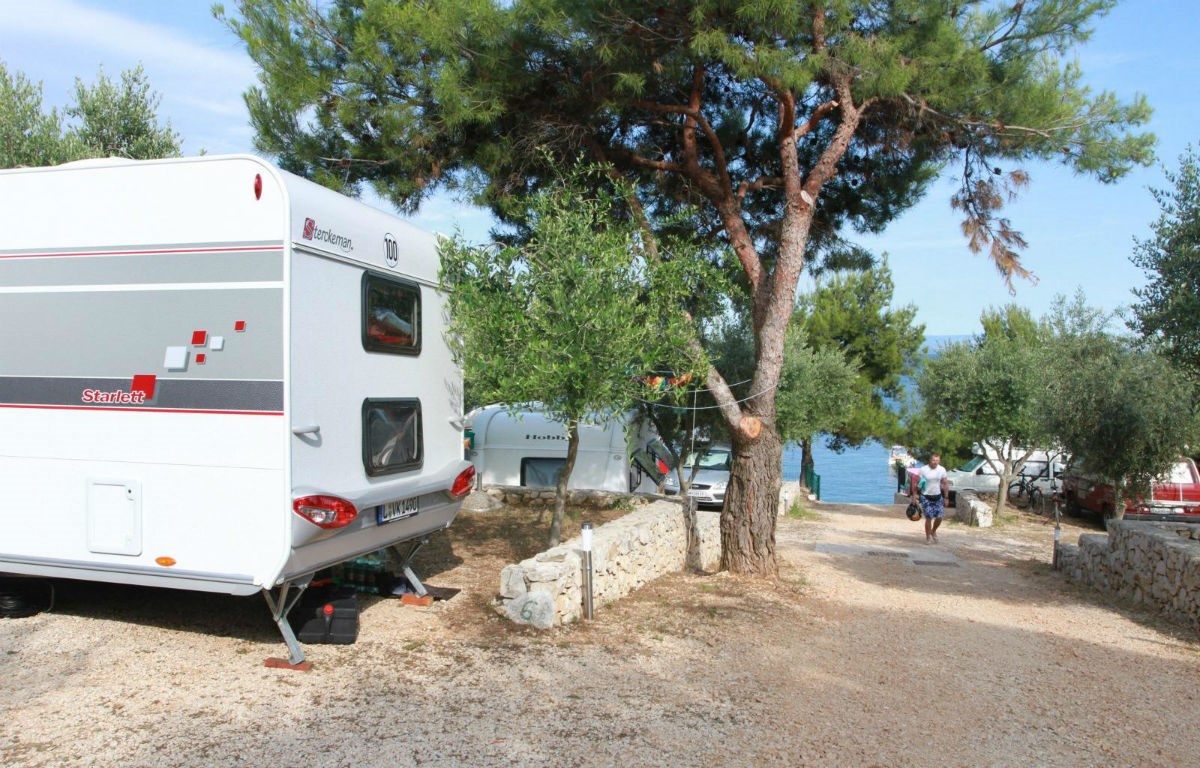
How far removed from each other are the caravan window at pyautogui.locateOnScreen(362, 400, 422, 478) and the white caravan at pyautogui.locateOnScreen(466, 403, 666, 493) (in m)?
6.85

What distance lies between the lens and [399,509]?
602 centimetres

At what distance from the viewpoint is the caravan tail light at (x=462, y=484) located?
6727 mm

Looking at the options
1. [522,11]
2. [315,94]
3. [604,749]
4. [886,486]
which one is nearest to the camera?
[604,749]

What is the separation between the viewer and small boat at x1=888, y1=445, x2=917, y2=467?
30.5 metres

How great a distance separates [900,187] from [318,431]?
7915 millimetres

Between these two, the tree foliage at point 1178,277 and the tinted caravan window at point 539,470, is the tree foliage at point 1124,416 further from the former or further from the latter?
the tinted caravan window at point 539,470

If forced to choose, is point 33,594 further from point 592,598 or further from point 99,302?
point 592,598

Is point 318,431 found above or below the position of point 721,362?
below

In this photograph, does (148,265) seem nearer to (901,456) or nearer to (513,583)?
(513,583)

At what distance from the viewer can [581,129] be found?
9.09 m

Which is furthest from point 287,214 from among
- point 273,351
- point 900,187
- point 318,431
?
point 900,187

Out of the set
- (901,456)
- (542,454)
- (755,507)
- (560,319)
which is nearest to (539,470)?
(542,454)

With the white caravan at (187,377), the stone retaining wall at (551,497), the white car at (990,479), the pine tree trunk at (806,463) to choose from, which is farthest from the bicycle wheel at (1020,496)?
the white caravan at (187,377)

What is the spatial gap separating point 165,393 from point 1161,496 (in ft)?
57.2
